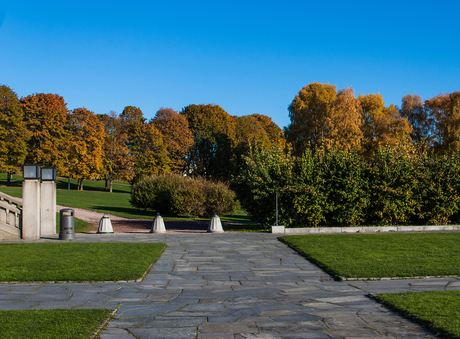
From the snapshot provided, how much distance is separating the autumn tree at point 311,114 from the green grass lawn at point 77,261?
33.5 m

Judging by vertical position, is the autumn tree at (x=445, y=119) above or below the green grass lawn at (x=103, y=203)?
above

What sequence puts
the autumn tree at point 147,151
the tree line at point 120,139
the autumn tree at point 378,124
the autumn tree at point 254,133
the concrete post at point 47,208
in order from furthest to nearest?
1. the autumn tree at point 147,151
2. the autumn tree at point 254,133
3. the tree line at point 120,139
4. the autumn tree at point 378,124
5. the concrete post at point 47,208

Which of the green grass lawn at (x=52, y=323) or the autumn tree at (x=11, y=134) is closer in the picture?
the green grass lawn at (x=52, y=323)

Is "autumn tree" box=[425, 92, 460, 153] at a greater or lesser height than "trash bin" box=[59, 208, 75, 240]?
greater

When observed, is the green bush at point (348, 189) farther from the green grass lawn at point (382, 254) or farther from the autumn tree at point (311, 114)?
the autumn tree at point (311, 114)

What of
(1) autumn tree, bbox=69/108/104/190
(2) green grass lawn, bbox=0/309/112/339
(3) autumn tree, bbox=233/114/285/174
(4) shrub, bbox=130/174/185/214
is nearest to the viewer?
(2) green grass lawn, bbox=0/309/112/339

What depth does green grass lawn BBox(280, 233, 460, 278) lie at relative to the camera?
26.5 feet

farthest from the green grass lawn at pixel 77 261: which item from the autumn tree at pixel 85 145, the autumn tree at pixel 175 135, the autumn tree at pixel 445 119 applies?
the autumn tree at pixel 175 135

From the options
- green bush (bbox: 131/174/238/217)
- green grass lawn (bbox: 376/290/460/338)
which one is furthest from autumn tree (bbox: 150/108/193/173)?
green grass lawn (bbox: 376/290/460/338)

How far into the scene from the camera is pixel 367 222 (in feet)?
55.9

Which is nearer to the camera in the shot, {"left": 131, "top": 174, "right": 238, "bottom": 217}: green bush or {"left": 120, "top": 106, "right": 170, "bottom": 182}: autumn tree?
{"left": 131, "top": 174, "right": 238, "bottom": 217}: green bush

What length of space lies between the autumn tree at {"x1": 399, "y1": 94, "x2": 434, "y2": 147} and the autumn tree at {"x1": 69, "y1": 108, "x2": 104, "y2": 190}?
39.1 m

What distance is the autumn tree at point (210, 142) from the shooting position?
188 ft

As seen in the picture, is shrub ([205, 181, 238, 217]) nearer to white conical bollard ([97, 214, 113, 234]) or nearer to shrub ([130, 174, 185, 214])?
shrub ([130, 174, 185, 214])
